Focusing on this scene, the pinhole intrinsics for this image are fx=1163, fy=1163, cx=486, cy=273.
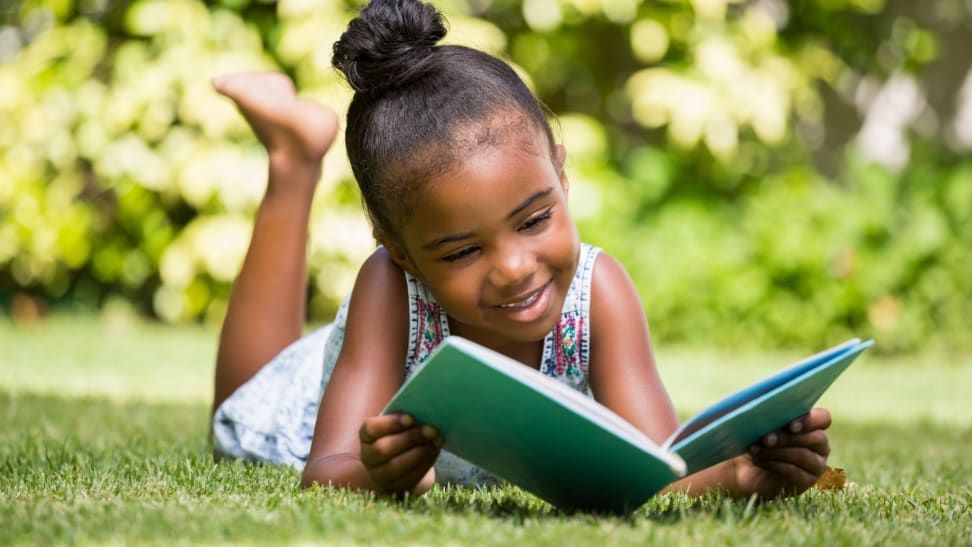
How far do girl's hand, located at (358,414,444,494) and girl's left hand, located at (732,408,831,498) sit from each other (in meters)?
0.57

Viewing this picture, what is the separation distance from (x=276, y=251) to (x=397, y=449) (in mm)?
1551

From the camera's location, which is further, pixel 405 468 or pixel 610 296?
pixel 610 296

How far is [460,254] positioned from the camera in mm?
2145

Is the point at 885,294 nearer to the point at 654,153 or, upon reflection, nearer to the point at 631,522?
the point at 654,153

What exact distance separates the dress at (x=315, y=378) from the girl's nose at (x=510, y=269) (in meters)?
0.31

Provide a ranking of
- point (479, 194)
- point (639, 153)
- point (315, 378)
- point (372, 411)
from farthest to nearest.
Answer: point (639, 153)
point (315, 378)
point (372, 411)
point (479, 194)

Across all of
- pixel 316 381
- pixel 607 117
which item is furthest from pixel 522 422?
pixel 607 117

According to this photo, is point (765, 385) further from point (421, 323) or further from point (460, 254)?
point (421, 323)

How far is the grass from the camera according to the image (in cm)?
165

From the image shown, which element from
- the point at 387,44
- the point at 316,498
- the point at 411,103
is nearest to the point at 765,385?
the point at 316,498

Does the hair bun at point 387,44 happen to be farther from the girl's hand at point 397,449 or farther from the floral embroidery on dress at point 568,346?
the girl's hand at point 397,449

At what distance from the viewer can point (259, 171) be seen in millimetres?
6625

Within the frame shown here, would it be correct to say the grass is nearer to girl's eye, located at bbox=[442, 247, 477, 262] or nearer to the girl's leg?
the girl's leg

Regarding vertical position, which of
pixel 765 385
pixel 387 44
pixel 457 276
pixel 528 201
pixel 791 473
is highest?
pixel 387 44
